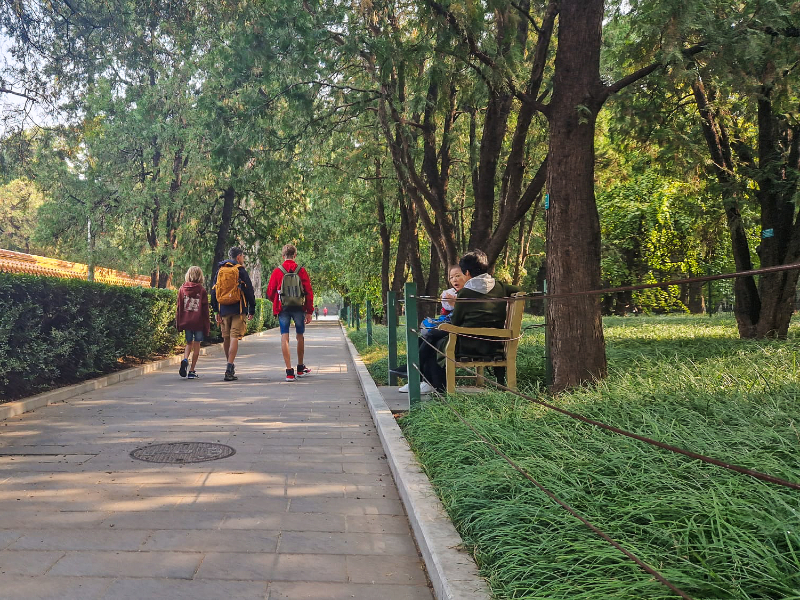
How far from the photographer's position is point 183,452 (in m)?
5.94

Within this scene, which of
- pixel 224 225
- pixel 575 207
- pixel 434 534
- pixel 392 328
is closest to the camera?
pixel 434 534

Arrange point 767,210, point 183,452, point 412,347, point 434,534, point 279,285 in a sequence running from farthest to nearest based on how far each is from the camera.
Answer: point 767,210
point 279,285
point 412,347
point 183,452
point 434,534

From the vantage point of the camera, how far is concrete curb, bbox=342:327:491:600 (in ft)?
9.77

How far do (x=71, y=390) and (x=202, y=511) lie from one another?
5.81m

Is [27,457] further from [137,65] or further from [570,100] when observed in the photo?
[137,65]

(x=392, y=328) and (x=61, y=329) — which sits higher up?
(x=61, y=329)

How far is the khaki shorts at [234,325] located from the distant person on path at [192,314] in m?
0.30

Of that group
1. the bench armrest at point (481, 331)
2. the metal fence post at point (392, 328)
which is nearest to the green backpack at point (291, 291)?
the metal fence post at point (392, 328)

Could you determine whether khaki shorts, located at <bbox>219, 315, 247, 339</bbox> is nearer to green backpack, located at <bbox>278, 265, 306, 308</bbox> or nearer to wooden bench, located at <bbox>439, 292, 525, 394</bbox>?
green backpack, located at <bbox>278, 265, 306, 308</bbox>

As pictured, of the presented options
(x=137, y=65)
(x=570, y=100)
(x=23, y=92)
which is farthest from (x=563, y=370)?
(x=23, y=92)

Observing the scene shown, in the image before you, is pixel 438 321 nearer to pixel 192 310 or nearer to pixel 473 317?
pixel 473 317

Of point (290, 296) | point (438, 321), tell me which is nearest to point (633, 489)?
point (438, 321)

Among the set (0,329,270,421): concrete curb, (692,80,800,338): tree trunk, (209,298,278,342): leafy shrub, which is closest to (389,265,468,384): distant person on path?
(0,329,270,421): concrete curb

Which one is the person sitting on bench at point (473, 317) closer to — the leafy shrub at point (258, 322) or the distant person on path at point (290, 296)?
the distant person on path at point (290, 296)
